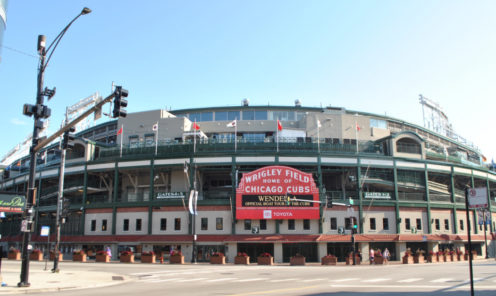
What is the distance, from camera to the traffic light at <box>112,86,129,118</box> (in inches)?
735

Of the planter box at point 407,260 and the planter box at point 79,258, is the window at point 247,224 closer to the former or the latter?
the planter box at point 407,260

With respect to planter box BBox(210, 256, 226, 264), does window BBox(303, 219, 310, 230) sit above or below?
above

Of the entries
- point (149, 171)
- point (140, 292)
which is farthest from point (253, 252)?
point (140, 292)

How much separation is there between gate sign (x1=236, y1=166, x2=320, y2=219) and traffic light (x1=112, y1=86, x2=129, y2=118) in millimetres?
33056

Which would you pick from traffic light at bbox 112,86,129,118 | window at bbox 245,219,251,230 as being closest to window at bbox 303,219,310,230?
window at bbox 245,219,251,230

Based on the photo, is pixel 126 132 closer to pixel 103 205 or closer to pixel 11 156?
pixel 103 205

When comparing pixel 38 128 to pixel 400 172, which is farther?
pixel 400 172

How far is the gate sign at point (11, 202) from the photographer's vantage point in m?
23.3

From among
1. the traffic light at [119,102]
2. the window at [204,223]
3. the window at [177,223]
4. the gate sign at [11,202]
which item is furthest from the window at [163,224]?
the traffic light at [119,102]

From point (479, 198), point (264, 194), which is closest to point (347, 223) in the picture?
point (264, 194)

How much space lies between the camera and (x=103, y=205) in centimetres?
5575

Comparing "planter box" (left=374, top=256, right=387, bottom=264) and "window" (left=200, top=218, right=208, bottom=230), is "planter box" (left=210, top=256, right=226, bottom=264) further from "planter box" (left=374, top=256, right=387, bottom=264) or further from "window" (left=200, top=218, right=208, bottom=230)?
"planter box" (left=374, top=256, right=387, bottom=264)

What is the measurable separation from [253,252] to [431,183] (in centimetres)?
2726

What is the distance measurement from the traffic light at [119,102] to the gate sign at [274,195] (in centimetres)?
3306
